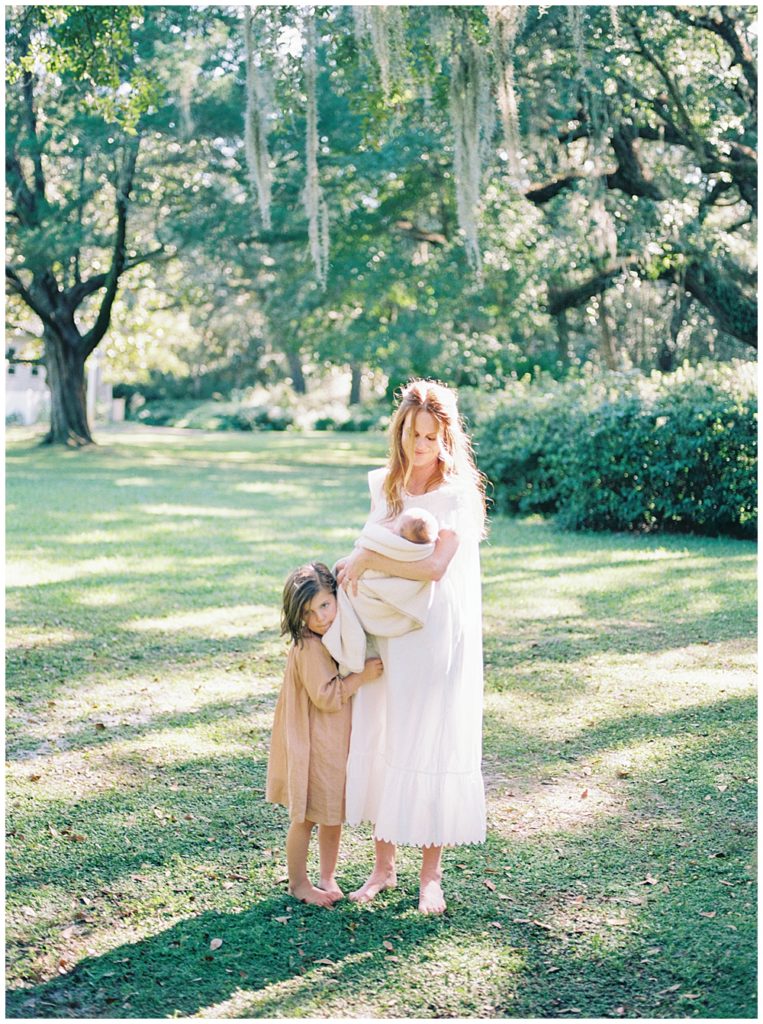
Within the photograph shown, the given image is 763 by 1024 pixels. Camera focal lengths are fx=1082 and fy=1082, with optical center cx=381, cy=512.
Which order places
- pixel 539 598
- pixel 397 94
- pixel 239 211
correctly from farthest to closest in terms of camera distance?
pixel 239 211 < pixel 539 598 < pixel 397 94

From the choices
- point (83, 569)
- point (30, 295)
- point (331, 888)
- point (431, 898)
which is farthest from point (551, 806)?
point (30, 295)

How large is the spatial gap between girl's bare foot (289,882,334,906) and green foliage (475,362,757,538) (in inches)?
321

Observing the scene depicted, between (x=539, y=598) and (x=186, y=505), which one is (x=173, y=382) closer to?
(x=186, y=505)

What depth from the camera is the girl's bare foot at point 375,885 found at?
338cm

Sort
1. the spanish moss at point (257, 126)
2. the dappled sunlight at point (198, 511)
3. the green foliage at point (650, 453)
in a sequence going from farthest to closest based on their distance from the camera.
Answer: the dappled sunlight at point (198, 511) < the green foliage at point (650, 453) < the spanish moss at point (257, 126)

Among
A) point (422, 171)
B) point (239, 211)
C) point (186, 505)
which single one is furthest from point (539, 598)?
point (239, 211)

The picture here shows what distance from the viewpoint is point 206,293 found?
25234mm

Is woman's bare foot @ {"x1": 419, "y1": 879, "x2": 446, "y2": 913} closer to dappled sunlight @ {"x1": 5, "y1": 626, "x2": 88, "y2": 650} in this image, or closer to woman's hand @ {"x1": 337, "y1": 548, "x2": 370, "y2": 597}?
woman's hand @ {"x1": 337, "y1": 548, "x2": 370, "y2": 597}

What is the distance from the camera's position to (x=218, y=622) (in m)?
7.32

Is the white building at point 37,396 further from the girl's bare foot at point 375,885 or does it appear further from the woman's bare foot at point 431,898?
the woman's bare foot at point 431,898

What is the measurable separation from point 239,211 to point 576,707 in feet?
52.9

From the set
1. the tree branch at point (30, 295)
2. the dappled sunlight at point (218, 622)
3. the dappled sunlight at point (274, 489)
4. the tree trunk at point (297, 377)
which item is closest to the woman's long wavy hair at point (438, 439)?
the dappled sunlight at point (218, 622)

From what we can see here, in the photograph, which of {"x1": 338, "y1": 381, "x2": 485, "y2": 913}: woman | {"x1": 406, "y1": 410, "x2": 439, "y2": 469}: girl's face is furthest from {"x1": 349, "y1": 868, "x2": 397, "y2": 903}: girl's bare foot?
{"x1": 406, "y1": 410, "x2": 439, "y2": 469}: girl's face

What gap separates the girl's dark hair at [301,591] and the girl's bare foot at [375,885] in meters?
0.82
